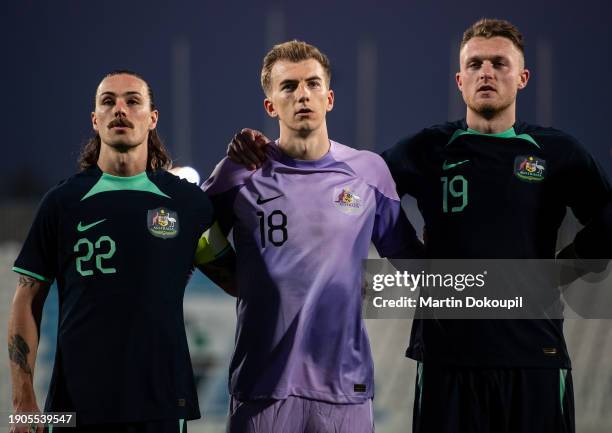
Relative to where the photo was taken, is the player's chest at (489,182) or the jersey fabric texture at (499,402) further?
the player's chest at (489,182)

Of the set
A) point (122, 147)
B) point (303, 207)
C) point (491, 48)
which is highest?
point (491, 48)

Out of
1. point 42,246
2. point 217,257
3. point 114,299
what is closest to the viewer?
point 114,299

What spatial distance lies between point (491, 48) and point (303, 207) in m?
1.01

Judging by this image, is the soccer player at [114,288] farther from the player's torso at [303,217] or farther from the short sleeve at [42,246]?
the player's torso at [303,217]

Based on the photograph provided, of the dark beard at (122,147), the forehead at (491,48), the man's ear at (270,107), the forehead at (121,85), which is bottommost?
the dark beard at (122,147)

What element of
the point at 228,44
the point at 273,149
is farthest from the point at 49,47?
the point at 273,149

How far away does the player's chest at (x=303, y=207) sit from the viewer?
3605mm

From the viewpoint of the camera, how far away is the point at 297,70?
12.1 ft

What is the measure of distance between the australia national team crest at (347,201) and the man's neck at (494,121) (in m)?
0.58

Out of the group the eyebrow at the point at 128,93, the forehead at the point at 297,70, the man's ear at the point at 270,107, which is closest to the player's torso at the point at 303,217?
the man's ear at the point at 270,107

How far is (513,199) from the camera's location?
12.0 ft

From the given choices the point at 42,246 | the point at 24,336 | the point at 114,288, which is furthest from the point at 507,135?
the point at 24,336

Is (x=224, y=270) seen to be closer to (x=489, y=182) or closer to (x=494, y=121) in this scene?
(x=489, y=182)

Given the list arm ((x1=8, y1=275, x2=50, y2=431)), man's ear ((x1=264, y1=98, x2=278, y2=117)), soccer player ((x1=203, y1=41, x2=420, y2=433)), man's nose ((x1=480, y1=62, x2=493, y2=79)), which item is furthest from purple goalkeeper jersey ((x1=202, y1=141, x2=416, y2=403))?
arm ((x1=8, y1=275, x2=50, y2=431))
